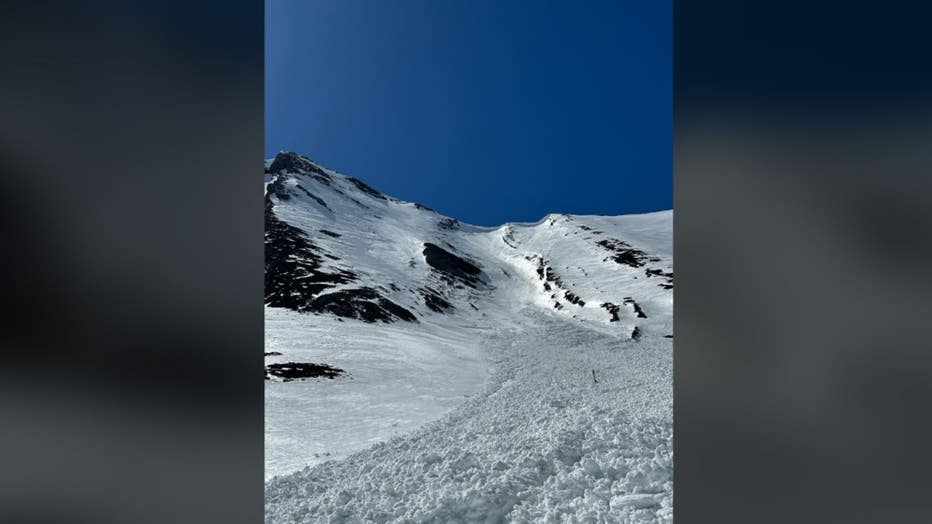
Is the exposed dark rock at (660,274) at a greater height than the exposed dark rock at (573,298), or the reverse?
the exposed dark rock at (660,274)

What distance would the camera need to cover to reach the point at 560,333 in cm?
2955

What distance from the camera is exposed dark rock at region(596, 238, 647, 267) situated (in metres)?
56.9

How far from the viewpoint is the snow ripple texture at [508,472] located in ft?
17.4

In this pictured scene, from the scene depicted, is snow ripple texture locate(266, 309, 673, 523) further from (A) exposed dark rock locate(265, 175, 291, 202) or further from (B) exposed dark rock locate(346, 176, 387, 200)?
(B) exposed dark rock locate(346, 176, 387, 200)

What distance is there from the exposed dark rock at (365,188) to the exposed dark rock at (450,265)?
31.3 metres

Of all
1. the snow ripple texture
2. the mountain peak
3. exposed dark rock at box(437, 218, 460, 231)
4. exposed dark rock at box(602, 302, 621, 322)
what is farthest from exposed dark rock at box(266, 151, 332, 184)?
the snow ripple texture

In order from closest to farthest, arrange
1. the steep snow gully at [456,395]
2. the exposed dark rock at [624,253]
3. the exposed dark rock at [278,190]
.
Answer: the steep snow gully at [456,395]
the exposed dark rock at [624,253]
the exposed dark rock at [278,190]

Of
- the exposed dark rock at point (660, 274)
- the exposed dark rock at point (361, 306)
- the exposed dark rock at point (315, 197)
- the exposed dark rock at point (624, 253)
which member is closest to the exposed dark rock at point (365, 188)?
the exposed dark rock at point (315, 197)

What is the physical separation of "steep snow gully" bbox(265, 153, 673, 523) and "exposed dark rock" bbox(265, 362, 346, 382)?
0.14m

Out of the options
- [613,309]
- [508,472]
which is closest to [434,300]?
[613,309]
